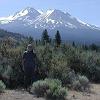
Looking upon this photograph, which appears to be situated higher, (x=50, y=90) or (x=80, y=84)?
(x=50, y=90)

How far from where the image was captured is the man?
1586cm

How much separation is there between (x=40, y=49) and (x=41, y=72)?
5.94 ft

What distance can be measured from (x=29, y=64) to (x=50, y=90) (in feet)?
5.69

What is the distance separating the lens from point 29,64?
16.0 metres

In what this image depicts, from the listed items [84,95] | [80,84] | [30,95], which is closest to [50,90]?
[30,95]

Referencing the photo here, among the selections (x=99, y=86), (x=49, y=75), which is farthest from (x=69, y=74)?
(x=99, y=86)

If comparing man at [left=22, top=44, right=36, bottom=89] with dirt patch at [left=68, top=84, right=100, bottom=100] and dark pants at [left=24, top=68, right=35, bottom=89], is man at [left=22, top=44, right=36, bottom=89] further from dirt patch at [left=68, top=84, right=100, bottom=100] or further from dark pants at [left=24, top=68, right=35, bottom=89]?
dirt patch at [left=68, top=84, right=100, bottom=100]

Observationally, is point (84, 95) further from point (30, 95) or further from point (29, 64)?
point (29, 64)

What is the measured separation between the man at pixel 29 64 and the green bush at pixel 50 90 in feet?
2.91

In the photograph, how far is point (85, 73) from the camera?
21875mm

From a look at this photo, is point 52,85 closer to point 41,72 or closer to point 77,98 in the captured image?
point 77,98

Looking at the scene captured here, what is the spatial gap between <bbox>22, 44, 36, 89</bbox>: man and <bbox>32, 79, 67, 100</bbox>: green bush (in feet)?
2.91

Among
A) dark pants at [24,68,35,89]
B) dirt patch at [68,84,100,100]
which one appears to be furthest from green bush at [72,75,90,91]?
dark pants at [24,68,35,89]

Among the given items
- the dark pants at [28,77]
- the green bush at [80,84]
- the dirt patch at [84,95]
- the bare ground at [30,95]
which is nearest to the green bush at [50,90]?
the bare ground at [30,95]
